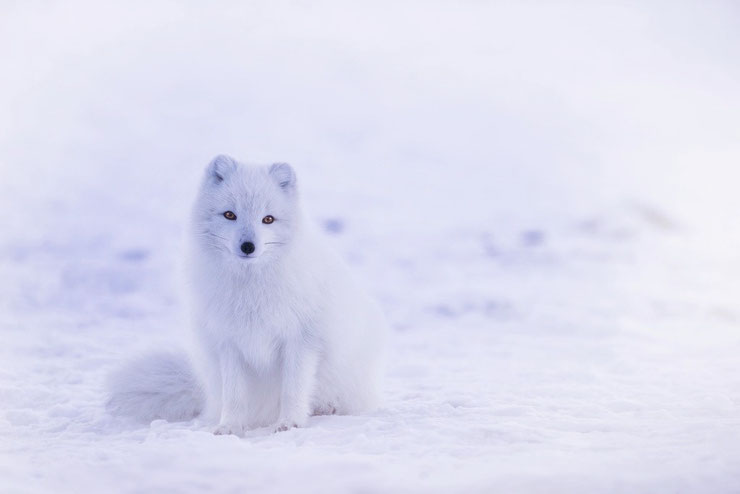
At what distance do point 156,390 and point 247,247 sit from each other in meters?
0.92

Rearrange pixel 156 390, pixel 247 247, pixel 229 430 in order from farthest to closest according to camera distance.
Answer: pixel 156 390 < pixel 229 430 < pixel 247 247

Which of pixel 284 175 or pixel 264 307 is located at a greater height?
pixel 284 175

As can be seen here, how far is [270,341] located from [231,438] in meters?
0.42

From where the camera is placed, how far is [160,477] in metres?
2.11

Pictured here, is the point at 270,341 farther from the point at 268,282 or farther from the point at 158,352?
the point at 158,352

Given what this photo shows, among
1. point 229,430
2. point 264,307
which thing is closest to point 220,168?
point 264,307

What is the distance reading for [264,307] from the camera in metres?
2.79

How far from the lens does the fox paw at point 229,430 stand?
2.75m

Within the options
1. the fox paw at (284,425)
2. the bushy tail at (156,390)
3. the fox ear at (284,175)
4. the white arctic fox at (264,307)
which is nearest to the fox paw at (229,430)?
the white arctic fox at (264,307)

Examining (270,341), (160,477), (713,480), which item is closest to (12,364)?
(270,341)

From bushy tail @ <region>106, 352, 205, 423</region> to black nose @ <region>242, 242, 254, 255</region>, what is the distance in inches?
32.8

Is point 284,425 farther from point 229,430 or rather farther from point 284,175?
point 284,175

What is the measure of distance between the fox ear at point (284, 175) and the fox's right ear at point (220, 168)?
0.51ft

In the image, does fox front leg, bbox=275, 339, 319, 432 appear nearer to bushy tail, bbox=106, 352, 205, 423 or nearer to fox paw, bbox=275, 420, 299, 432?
fox paw, bbox=275, 420, 299, 432
